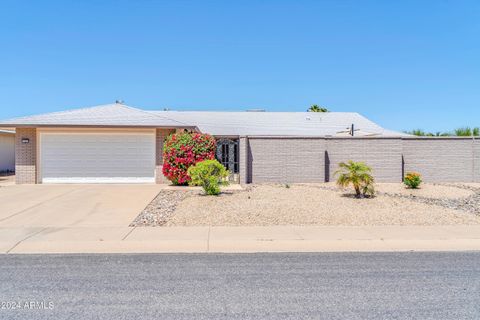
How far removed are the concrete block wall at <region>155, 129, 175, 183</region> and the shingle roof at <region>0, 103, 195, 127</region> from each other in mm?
565

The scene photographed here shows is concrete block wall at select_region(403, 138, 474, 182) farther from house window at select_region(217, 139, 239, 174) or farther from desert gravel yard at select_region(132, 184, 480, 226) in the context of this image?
house window at select_region(217, 139, 239, 174)

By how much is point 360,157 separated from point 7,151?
26.8m

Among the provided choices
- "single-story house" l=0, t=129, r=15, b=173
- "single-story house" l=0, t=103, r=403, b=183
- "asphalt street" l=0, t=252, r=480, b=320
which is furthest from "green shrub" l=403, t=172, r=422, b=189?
"single-story house" l=0, t=129, r=15, b=173

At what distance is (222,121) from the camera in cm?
2730

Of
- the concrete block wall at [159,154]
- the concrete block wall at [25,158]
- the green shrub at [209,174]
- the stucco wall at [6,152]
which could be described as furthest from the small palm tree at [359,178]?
the stucco wall at [6,152]

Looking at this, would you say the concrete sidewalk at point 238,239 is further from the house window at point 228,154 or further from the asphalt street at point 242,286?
the house window at point 228,154

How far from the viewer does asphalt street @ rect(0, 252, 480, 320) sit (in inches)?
173

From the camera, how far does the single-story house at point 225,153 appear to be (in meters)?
17.5

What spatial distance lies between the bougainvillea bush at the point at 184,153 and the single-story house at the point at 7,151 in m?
16.7

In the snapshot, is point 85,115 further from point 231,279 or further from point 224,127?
point 231,279

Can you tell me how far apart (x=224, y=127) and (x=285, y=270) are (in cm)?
2000

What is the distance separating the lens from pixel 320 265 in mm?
6379

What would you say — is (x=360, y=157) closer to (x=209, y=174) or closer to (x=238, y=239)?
(x=209, y=174)

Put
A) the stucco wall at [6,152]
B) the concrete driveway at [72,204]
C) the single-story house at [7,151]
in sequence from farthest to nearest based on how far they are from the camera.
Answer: the stucco wall at [6,152], the single-story house at [7,151], the concrete driveway at [72,204]
